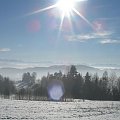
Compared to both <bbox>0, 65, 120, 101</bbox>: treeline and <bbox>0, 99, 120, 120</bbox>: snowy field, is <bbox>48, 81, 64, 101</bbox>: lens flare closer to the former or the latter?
<bbox>0, 65, 120, 101</bbox>: treeline

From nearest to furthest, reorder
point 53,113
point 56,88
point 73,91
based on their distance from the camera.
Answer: point 53,113 → point 73,91 → point 56,88

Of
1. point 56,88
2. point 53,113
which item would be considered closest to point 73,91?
point 56,88

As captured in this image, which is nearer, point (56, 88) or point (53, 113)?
point (53, 113)

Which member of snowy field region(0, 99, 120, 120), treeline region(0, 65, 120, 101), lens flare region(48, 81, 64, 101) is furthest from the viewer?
lens flare region(48, 81, 64, 101)

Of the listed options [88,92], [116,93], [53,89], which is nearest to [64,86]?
[53,89]

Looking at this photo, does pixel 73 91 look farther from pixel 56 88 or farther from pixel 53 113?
pixel 53 113

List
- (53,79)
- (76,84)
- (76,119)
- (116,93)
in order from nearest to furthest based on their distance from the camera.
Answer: (76,119) < (116,93) < (76,84) < (53,79)

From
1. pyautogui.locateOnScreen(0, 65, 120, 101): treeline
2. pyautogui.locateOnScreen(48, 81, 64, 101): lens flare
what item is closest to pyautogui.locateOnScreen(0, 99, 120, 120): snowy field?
pyautogui.locateOnScreen(0, 65, 120, 101): treeline

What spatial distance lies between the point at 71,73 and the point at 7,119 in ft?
348

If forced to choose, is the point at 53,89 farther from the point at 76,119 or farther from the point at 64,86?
the point at 76,119

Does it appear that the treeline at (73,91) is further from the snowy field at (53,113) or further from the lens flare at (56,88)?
the snowy field at (53,113)

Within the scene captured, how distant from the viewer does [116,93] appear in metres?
113

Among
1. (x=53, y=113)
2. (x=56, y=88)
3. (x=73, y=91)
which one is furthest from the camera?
(x=56, y=88)

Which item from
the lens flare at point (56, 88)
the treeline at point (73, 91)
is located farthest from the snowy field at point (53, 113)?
the lens flare at point (56, 88)
